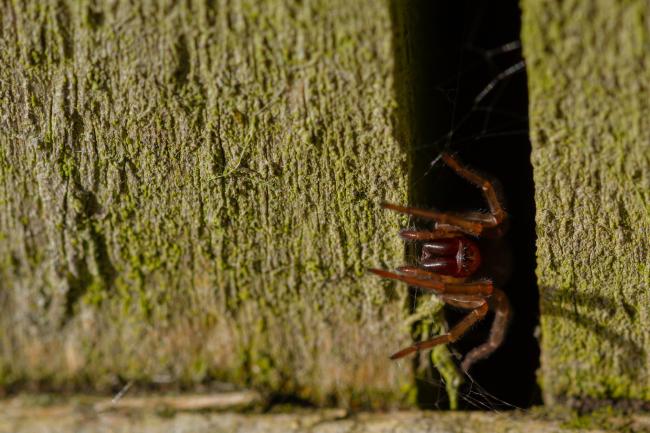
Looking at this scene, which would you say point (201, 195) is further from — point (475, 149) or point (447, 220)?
point (475, 149)

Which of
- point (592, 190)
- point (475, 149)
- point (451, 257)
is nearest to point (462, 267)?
point (451, 257)

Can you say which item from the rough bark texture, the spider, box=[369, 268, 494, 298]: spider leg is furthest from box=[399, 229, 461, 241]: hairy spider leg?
the rough bark texture

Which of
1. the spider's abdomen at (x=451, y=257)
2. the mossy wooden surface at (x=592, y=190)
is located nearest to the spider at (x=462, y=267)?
the spider's abdomen at (x=451, y=257)

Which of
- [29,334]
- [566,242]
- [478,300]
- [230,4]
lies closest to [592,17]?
[566,242]

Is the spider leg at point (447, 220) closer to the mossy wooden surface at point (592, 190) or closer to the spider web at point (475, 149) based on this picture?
the spider web at point (475, 149)

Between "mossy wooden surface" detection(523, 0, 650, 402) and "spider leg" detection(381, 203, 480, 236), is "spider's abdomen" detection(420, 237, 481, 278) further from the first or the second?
"mossy wooden surface" detection(523, 0, 650, 402)

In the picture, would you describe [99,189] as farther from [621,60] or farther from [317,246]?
[621,60]
